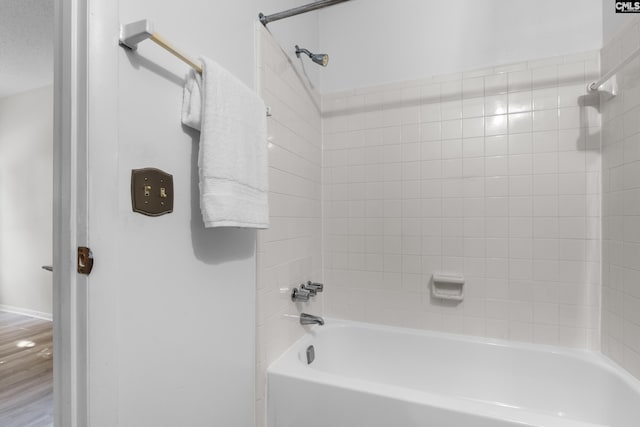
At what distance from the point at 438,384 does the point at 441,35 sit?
206cm

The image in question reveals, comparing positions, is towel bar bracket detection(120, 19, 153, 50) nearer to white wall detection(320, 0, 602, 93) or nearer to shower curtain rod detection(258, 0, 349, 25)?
shower curtain rod detection(258, 0, 349, 25)

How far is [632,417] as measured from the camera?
1.22 m

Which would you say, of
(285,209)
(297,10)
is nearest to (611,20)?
(297,10)

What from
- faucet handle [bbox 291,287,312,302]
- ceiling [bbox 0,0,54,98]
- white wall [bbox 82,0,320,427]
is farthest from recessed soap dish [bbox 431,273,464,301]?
ceiling [bbox 0,0,54,98]

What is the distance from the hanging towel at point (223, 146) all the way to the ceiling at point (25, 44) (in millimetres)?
1681

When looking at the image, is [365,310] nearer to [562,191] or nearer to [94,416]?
[562,191]

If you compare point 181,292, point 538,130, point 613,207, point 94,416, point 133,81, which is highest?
point 538,130

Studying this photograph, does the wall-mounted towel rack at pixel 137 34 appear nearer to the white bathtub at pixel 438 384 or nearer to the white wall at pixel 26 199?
the white bathtub at pixel 438 384

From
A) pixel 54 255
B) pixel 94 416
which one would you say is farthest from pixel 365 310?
pixel 54 255

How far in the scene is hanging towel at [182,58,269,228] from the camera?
2.81ft

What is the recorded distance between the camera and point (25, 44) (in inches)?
83.7

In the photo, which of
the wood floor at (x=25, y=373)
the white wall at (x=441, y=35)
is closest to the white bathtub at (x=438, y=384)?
the wood floor at (x=25, y=373)

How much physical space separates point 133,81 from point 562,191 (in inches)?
76.7

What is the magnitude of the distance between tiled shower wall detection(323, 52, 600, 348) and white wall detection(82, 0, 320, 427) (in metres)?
0.98
